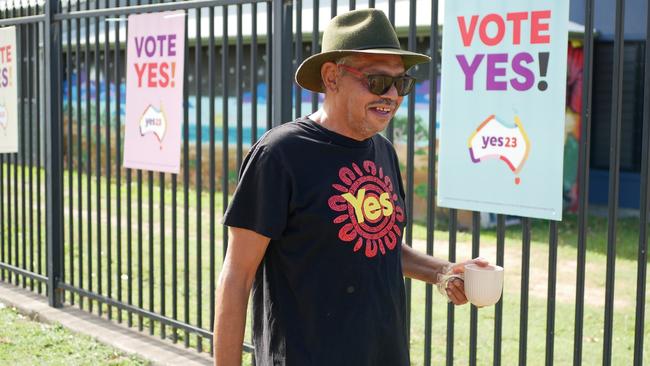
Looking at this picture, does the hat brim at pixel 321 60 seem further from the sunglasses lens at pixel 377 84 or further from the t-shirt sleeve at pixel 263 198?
the t-shirt sleeve at pixel 263 198

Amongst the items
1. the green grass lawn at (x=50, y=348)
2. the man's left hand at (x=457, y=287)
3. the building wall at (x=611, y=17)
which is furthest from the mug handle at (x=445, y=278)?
the building wall at (x=611, y=17)

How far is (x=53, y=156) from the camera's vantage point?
6.61 m

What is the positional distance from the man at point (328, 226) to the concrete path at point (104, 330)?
2775 millimetres

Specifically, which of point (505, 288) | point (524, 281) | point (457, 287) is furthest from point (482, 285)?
point (505, 288)

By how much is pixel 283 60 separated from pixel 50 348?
2.51 metres

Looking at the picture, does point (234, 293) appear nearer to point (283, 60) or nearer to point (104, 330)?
point (283, 60)

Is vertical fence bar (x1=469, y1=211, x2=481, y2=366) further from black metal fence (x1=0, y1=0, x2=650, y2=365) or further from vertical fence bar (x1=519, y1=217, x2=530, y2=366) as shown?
vertical fence bar (x1=519, y1=217, x2=530, y2=366)

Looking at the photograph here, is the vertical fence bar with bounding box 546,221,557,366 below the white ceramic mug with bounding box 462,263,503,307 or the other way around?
below

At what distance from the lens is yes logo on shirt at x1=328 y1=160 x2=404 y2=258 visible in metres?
2.61

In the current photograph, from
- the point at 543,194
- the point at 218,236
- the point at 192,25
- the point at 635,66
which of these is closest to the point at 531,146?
the point at 543,194

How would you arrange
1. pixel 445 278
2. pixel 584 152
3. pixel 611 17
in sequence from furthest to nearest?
pixel 611 17, pixel 584 152, pixel 445 278

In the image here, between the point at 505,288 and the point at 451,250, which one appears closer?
the point at 451,250

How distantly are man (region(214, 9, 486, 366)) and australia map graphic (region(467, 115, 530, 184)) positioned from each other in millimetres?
1170

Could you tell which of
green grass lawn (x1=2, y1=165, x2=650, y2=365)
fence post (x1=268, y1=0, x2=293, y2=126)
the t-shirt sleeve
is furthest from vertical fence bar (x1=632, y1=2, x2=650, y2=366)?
green grass lawn (x1=2, y1=165, x2=650, y2=365)
